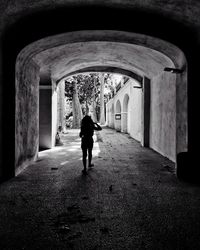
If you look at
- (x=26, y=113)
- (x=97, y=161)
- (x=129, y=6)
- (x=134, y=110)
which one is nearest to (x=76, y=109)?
(x=134, y=110)

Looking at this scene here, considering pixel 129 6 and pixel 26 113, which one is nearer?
pixel 129 6

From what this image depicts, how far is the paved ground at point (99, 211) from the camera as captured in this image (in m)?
3.03

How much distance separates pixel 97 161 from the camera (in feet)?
29.5

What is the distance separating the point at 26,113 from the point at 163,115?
19.8ft

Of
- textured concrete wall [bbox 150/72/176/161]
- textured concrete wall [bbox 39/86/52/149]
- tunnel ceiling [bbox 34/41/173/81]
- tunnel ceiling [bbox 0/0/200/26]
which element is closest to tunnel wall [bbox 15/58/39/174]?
tunnel ceiling [bbox 34/41/173/81]

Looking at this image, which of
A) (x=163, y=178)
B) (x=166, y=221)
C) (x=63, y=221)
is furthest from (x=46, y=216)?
(x=163, y=178)

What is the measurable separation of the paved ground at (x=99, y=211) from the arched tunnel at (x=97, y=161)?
2 cm

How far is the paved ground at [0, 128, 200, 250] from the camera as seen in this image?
3.03m

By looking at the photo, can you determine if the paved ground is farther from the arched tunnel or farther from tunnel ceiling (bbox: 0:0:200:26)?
tunnel ceiling (bbox: 0:0:200:26)

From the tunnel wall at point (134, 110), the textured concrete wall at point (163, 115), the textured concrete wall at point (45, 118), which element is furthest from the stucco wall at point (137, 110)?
the textured concrete wall at point (45, 118)

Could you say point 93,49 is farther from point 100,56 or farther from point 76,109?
point 76,109

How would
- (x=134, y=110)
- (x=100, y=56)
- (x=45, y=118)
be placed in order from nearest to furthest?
(x=100, y=56) < (x=45, y=118) < (x=134, y=110)

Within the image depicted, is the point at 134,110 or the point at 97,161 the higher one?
the point at 134,110

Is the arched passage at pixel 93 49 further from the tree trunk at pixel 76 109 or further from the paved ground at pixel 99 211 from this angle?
the tree trunk at pixel 76 109
